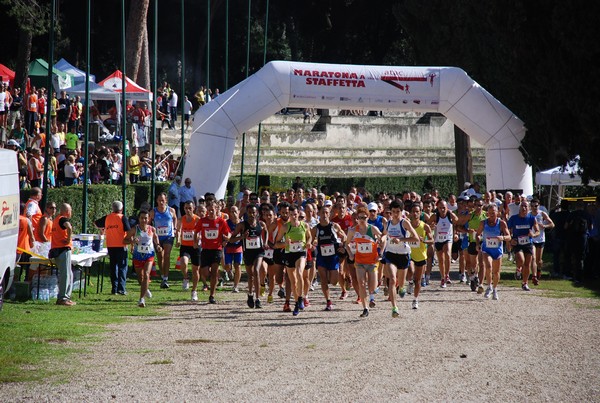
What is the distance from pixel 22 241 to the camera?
19000 mm

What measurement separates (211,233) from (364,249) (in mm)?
3472

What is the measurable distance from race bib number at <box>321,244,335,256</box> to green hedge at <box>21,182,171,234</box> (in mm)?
8426

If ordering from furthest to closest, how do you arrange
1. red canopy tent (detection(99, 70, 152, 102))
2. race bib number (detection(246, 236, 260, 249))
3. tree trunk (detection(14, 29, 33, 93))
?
tree trunk (detection(14, 29, 33, 93)) → red canopy tent (detection(99, 70, 152, 102)) → race bib number (detection(246, 236, 260, 249))

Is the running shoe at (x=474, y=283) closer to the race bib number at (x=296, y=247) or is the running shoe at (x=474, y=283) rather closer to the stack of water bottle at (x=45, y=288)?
the race bib number at (x=296, y=247)

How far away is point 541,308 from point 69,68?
26.3m

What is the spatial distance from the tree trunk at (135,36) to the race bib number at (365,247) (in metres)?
26.1

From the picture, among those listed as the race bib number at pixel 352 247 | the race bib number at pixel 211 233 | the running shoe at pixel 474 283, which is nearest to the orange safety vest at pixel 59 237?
the race bib number at pixel 211 233

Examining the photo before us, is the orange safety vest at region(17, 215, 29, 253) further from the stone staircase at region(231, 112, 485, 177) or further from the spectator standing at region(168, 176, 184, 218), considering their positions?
the stone staircase at region(231, 112, 485, 177)

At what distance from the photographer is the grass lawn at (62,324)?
42.7 feet

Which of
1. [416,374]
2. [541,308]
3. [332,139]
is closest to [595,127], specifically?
[541,308]

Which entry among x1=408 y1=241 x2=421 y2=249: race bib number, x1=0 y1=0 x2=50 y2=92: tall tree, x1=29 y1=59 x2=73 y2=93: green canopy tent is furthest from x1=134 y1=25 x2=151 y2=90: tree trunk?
x1=408 y1=241 x2=421 y2=249: race bib number

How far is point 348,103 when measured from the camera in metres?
28.0

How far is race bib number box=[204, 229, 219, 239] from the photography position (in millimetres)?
20438

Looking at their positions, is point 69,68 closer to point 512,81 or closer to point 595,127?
point 512,81
